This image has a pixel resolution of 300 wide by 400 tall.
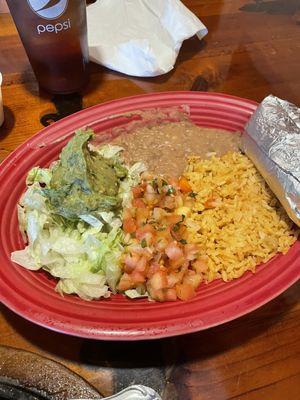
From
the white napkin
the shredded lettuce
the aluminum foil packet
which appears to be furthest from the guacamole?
the white napkin

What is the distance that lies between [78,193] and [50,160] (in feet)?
1.05

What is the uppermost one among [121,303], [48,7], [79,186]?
[48,7]

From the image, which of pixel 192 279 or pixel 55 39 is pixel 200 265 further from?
pixel 55 39

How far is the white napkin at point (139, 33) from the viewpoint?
1709 mm

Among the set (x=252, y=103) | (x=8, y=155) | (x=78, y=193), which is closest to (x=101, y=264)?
(x=78, y=193)

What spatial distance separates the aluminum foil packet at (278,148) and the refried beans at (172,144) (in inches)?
4.2

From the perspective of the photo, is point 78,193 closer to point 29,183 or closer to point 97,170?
point 97,170

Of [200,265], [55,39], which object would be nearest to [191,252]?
[200,265]

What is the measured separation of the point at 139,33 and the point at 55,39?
46cm

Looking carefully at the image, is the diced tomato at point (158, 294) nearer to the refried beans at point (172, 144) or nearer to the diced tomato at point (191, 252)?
the diced tomato at point (191, 252)

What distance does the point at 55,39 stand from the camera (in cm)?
146

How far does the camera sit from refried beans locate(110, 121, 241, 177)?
1366 mm

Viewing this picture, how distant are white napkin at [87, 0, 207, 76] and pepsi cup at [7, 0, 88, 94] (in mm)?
165

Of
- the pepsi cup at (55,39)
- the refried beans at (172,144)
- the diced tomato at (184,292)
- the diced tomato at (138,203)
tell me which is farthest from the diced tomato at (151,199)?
the pepsi cup at (55,39)
